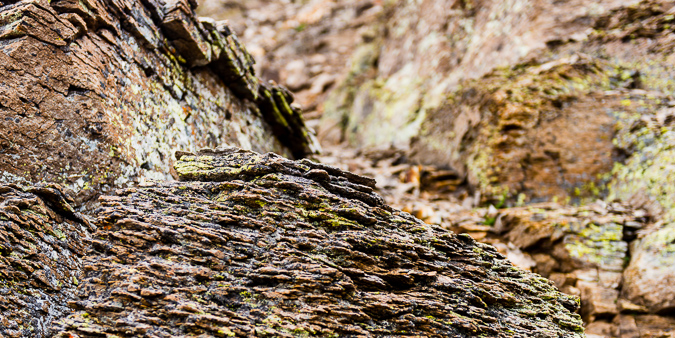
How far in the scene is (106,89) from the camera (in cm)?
1008

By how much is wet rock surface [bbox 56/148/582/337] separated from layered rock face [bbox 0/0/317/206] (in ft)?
4.93

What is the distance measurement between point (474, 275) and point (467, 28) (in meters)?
23.7

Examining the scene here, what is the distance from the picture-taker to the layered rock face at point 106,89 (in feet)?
28.8

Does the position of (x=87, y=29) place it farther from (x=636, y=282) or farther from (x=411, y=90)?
(x=411, y=90)

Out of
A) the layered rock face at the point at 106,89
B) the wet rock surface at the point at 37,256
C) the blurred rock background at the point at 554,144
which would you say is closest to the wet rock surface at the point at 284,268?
the wet rock surface at the point at 37,256

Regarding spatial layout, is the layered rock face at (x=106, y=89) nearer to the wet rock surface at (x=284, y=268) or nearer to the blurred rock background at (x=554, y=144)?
the wet rock surface at (x=284, y=268)

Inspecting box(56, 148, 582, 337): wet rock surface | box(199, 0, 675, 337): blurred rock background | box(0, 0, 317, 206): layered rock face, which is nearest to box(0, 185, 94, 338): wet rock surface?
box(0, 0, 317, 206): layered rock face

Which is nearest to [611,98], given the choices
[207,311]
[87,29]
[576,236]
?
[576,236]

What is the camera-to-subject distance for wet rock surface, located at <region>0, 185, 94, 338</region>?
7.08m

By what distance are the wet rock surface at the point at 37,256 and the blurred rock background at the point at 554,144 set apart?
12.6m

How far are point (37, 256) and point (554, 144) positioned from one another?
62.8 feet

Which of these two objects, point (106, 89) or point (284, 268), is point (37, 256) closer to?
point (106, 89)

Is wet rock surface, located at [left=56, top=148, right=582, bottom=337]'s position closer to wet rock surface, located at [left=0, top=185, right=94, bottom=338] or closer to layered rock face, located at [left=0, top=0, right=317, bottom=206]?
wet rock surface, located at [left=0, top=185, right=94, bottom=338]

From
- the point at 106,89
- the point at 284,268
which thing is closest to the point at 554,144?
the point at 284,268
